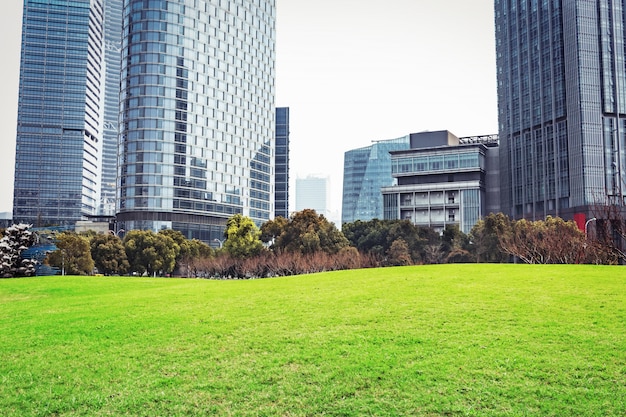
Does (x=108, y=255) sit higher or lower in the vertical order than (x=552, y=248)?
lower

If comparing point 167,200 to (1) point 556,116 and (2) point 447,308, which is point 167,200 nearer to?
(1) point 556,116

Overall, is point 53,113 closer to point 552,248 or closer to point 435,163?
point 435,163

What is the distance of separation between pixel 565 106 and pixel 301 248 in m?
69.0

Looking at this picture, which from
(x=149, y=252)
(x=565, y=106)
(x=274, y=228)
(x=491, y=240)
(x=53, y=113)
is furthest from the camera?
(x=53, y=113)

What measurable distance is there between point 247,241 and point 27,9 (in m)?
159

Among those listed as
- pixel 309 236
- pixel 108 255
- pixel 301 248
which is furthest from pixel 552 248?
pixel 108 255

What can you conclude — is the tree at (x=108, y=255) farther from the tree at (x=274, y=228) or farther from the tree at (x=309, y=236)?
the tree at (x=309, y=236)

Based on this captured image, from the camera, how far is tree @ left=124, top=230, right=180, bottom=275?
66062 mm

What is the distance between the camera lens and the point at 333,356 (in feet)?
37.3

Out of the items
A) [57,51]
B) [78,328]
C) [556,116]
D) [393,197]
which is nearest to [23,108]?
[57,51]

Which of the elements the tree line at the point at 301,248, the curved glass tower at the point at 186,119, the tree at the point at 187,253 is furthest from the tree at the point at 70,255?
the curved glass tower at the point at 186,119

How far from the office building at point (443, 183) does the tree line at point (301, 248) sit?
44931 millimetres

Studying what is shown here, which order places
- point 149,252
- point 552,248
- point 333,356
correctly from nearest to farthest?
point 333,356
point 552,248
point 149,252

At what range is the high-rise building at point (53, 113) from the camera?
181 meters
